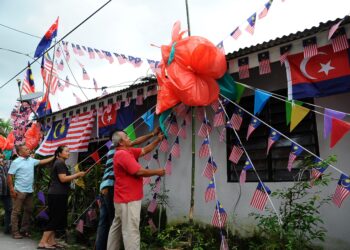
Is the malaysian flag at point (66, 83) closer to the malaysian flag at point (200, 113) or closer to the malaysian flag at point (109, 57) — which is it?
the malaysian flag at point (109, 57)

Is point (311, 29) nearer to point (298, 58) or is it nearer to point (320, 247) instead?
point (298, 58)

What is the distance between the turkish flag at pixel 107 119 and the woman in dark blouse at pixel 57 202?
1711 mm

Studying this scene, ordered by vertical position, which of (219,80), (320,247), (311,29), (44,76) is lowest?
(320,247)

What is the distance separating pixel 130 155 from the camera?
12.9 ft

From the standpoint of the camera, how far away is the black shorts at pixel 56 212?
5.32m

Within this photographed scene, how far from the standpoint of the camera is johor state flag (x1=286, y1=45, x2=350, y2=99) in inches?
144

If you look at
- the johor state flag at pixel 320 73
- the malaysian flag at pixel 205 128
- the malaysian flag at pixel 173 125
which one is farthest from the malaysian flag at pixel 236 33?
the malaysian flag at pixel 173 125

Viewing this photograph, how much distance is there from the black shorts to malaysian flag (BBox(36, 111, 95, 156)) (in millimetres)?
2149

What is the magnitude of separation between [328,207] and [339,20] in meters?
2.45

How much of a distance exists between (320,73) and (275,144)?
1483mm

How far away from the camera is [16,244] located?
18.6ft

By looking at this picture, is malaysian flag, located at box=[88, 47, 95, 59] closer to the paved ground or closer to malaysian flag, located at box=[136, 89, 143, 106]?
malaysian flag, located at box=[136, 89, 143, 106]

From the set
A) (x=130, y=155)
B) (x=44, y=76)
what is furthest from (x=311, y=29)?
(x=44, y=76)

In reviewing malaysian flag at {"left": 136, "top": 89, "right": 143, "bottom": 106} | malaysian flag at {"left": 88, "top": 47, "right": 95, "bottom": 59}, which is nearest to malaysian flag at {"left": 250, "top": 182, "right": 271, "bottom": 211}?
malaysian flag at {"left": 136, "top": 89, "right": 143, "bottom": 106}
